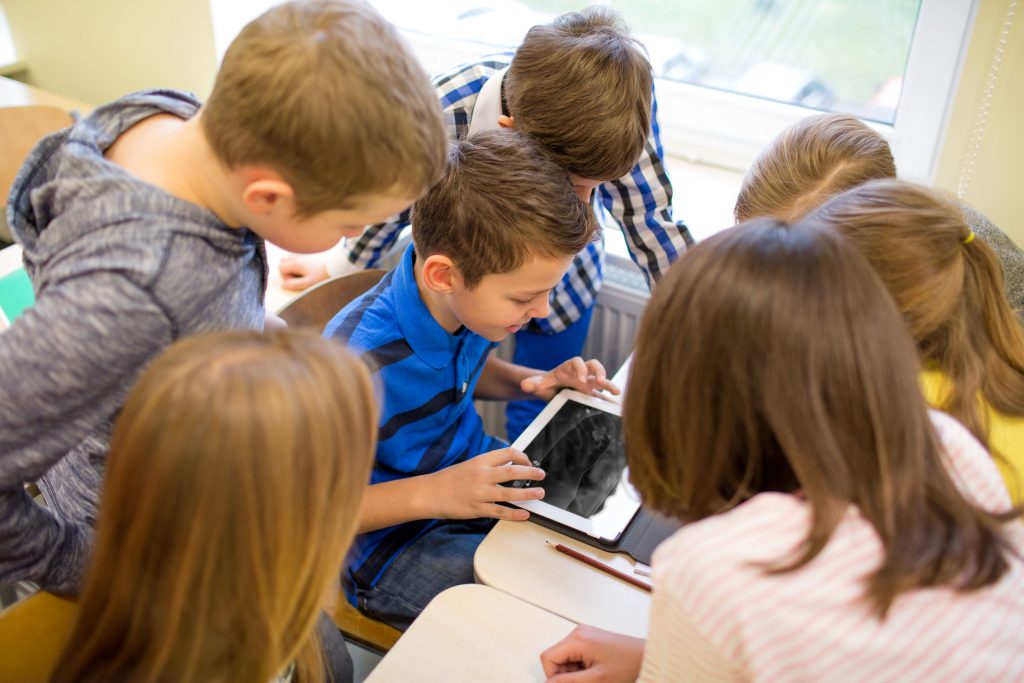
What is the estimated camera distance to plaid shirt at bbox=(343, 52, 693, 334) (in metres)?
1.31

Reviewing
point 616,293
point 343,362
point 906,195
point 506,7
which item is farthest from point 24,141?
point 906,195

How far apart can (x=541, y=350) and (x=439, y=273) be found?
0.57m

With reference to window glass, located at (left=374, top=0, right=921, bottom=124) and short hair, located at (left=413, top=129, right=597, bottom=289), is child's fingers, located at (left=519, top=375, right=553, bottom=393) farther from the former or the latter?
window glass, located at (left=374, top=0, right=921, bottom=124)

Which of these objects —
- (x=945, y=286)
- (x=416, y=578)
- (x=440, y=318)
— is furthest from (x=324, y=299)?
(x=945, y=286)

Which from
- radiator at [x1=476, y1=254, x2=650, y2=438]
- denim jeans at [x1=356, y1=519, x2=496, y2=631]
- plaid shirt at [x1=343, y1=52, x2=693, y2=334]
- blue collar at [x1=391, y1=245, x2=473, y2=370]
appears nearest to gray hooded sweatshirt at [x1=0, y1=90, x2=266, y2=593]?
blue collar at [x1=391, y1=245, x2=473, y2=370]

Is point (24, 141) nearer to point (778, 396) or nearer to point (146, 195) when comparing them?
point (146, 195)

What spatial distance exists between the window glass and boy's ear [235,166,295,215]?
1.25m

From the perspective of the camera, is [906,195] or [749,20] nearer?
[906,195]

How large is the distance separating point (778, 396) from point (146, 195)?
0.56 meters

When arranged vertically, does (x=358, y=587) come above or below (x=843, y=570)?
below

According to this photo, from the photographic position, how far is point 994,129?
1401 mm

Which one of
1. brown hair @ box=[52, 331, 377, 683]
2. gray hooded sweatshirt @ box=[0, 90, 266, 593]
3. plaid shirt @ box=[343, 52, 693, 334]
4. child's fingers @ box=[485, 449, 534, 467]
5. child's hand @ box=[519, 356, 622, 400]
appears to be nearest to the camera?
brown hair @ box=[52, 331, 377, 683]

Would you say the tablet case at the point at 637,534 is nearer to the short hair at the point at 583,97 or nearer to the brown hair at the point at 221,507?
the brown hair at the point at 221,507

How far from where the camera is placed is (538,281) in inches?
43.4
